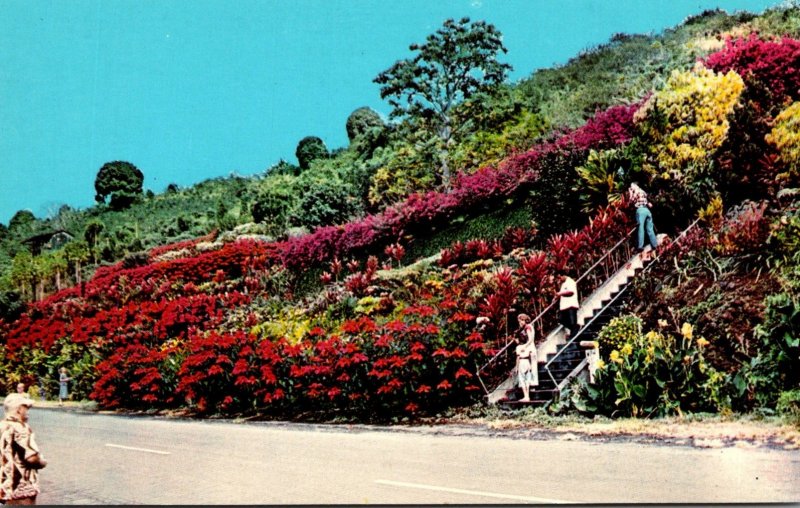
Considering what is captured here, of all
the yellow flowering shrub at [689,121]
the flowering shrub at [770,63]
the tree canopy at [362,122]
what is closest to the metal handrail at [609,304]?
the yellow flowering shrub at [689,121]

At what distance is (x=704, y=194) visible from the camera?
11.7 meters

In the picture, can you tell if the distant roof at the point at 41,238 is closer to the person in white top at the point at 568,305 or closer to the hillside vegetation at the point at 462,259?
the hillside vegetation at the point at 462,259

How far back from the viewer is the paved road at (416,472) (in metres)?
5.93

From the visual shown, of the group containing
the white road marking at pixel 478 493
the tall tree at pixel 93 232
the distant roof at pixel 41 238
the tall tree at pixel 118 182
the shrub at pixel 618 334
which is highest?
the tall tree at pixel 118 182

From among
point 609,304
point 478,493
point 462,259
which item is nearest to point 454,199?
point 462,259

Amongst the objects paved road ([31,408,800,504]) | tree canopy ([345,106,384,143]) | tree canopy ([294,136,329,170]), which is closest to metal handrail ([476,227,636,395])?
paved road ([31,408,800,504])

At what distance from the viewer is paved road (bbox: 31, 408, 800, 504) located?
19.4ft

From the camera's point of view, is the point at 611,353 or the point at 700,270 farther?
the point at 700,270

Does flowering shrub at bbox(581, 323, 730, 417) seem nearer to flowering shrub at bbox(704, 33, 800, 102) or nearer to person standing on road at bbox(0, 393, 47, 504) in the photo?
person standing on road at bbox(0, 393, 47, 504)

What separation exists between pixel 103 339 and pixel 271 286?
166 inches

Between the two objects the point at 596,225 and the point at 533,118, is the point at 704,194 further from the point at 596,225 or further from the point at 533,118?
the point at 533,118

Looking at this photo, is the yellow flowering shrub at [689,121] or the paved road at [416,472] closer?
the paved road at [416,472]

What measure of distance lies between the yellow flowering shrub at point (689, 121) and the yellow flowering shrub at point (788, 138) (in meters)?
0.81

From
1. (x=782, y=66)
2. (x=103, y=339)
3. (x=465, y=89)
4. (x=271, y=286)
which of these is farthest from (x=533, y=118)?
(x=103, y=339)
